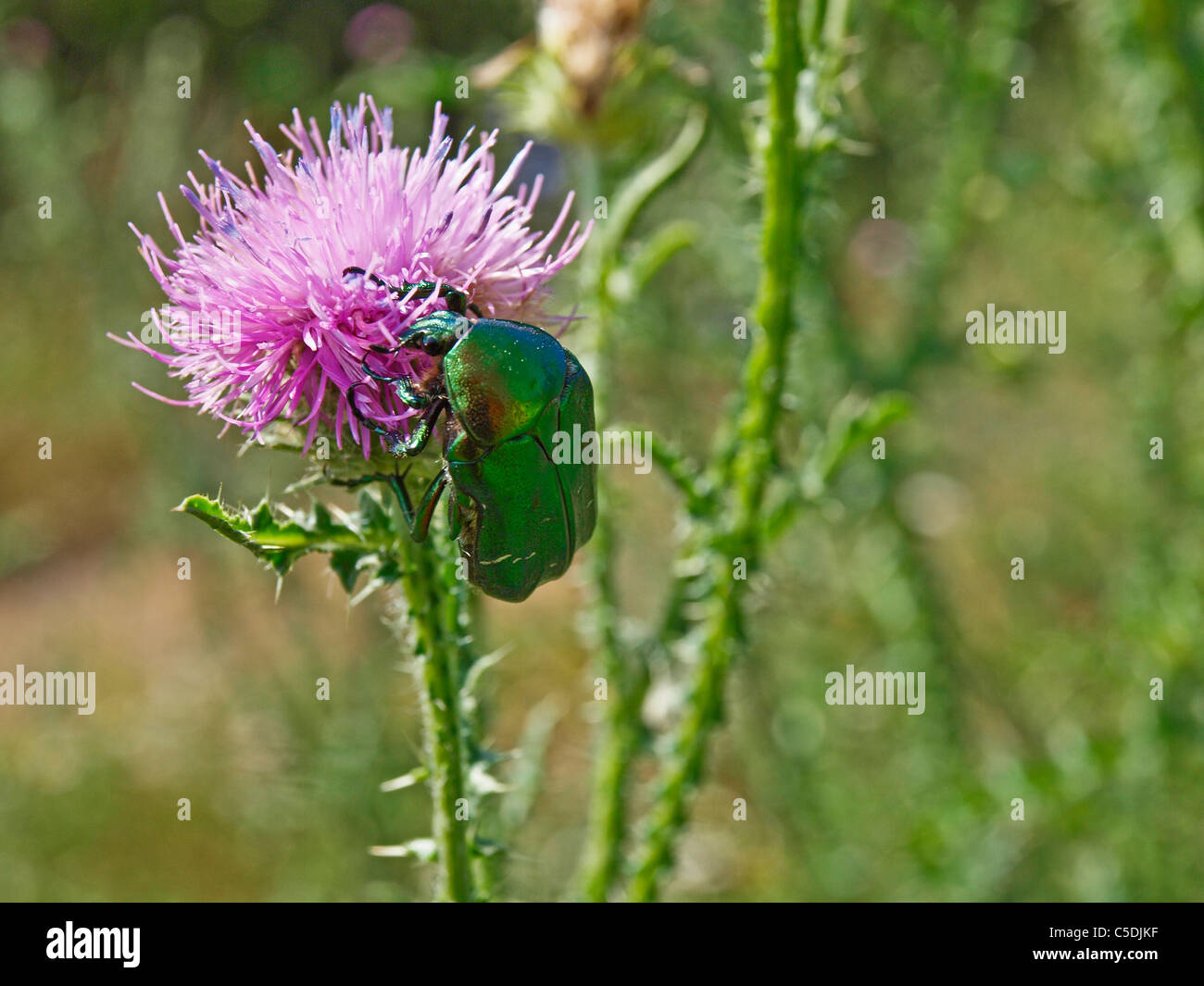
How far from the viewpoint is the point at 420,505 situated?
1.71 metres

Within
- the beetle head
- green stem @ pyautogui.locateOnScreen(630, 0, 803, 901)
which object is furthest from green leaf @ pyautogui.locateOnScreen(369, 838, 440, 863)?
the beetle head

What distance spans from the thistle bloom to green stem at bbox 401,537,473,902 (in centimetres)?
23

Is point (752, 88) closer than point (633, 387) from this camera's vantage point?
Yes

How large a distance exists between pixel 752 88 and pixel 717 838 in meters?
3.78

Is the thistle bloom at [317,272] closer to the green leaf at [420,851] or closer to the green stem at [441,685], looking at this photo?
the green stem at [441,685]

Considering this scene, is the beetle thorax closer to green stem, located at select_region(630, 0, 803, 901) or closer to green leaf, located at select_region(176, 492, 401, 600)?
green leaf, located at select_region(176, 492, 401, 600)

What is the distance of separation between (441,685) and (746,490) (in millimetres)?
767

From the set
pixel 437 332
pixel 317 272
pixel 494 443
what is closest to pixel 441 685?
pixel 494 443

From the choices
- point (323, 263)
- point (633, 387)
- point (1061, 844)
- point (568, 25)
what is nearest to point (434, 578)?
point (323, 263)

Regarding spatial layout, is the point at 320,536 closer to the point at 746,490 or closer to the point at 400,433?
the point at 400,433

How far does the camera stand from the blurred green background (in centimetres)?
324

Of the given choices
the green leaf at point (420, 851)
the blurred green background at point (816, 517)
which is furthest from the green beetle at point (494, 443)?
the green leaf at point (420, 851)
